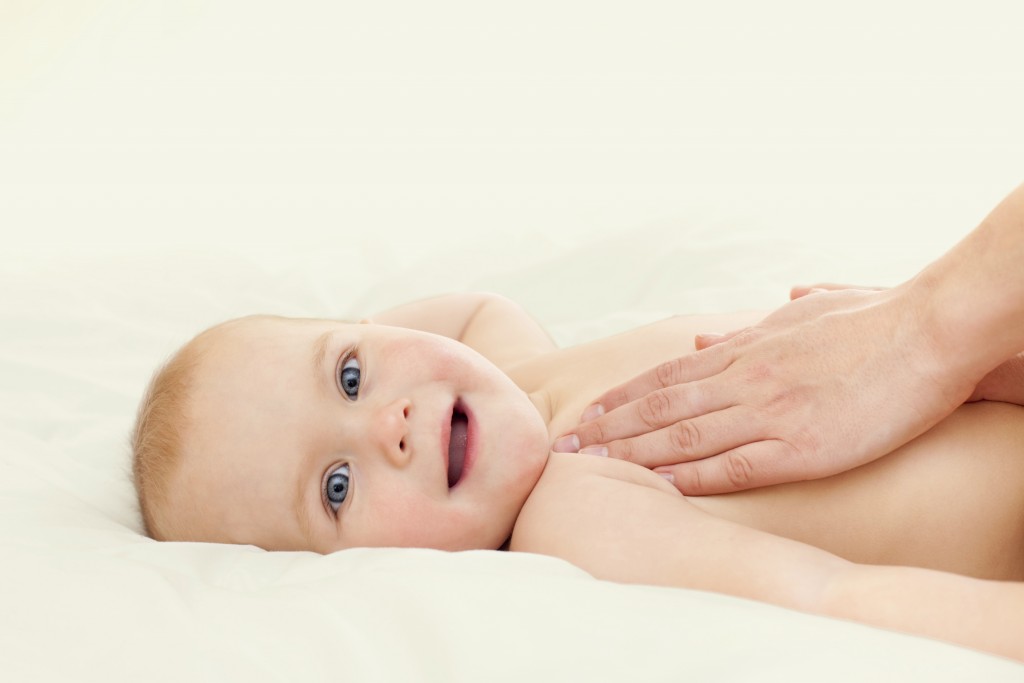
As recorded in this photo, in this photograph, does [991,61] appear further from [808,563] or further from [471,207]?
[808,563]

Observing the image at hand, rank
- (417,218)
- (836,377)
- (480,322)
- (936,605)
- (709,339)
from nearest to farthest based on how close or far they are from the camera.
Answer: (936,605) < (836,377) < (709,339) < (480,322) < (417,218)

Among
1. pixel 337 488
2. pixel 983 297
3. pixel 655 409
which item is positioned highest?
pixel 983 297

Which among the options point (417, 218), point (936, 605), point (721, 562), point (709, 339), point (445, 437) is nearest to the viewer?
point (936, 605)

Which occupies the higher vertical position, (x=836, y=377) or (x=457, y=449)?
(x=836, y=377)

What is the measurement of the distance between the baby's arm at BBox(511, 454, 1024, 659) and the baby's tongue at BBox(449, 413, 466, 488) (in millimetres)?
114

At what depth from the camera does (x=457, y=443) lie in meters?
1.33

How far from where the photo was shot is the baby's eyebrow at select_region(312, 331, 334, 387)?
1.30m

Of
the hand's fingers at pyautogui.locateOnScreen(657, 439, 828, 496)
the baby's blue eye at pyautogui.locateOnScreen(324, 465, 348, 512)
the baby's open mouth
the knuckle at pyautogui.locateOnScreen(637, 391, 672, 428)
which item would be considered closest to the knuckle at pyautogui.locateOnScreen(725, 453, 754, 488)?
the hand's fingers at pyautogui.locateOnScreen(657, 439, 828, 496)

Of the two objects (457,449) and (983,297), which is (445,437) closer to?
(457,449)

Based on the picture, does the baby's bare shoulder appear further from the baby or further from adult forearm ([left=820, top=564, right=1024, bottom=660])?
adult forearm ([left=820, top=564, right=1024, bottom=660])

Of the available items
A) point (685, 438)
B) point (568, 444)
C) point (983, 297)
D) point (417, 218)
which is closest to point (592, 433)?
point (568, 444)

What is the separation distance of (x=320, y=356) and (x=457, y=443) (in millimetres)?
211

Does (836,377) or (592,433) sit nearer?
(836,377)

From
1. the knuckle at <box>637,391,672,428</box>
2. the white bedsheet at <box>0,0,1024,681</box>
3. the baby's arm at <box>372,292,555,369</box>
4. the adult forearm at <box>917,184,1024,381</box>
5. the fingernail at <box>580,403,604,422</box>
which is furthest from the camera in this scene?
the baby's arm at <box>372,292,555,369</box>
